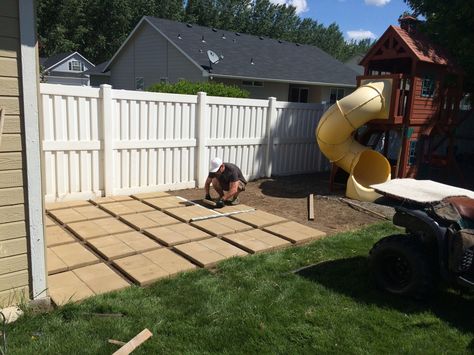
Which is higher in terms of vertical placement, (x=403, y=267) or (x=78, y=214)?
(x=403, y=267)

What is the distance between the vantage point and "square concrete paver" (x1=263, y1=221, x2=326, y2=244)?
5.78 m

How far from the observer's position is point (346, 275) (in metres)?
4.54

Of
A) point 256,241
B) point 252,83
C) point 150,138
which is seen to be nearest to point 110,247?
point 256,241

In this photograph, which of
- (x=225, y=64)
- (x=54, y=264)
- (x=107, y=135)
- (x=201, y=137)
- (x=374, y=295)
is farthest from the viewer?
(x=225, y=64)

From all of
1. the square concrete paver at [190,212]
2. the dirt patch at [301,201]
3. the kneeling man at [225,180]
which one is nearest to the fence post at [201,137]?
the dirt patch at [301,201]

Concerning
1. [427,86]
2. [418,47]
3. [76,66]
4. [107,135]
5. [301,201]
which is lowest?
[301,201]

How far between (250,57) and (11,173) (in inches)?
780

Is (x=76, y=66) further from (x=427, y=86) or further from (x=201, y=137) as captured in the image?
(x=427, y=86)

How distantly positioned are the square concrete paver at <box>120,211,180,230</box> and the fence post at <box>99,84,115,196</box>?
1213 mm

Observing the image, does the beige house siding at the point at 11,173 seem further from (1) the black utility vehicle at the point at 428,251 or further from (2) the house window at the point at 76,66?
(2) the house window at the point at 76,66

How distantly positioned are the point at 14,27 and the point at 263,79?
1757 centimetres


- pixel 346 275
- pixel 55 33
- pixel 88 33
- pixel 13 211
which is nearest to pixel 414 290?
pixel 346 275

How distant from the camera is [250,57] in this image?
865 inches

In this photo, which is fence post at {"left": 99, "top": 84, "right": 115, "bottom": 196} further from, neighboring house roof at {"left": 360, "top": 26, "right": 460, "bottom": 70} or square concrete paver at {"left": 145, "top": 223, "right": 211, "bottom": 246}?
neighboring house roof at {"left": 360, "top": 26, "right": 460, "bottom": 70}
